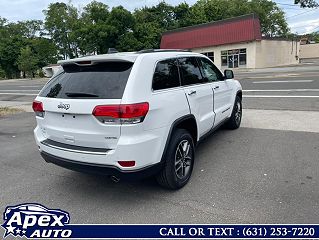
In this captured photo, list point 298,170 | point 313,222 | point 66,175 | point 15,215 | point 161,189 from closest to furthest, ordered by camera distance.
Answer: point 313,222
point 15,215
point 161,189
point 298,170
point 66,175

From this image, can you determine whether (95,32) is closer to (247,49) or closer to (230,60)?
(230,60)

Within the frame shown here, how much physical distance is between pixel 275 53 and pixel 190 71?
34.0 m

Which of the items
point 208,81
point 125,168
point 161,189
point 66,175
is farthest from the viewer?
point 208,81

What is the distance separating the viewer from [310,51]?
53.4 meters

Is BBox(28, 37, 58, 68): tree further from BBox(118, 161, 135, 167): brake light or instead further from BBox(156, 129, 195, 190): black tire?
BBox(118, 161, 135, 167): brake light

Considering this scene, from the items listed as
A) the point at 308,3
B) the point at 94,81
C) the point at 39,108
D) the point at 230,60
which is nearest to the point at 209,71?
the point at 94,81

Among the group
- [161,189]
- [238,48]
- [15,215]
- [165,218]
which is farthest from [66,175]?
[238,48]

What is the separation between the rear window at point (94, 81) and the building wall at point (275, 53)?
30399 mm

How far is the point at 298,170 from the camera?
13.4 ft

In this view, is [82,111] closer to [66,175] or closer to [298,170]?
[66,175]

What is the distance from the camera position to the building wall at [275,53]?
31469 mm

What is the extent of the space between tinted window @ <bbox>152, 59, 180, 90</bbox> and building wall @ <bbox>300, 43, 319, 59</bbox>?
5798 centimetres

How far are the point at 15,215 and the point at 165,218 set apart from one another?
5.89 feet

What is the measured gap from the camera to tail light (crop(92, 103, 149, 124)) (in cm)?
296
